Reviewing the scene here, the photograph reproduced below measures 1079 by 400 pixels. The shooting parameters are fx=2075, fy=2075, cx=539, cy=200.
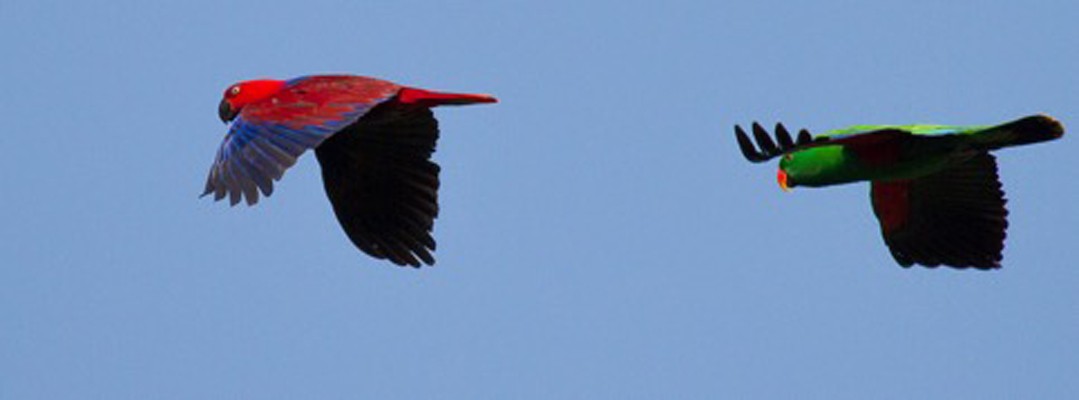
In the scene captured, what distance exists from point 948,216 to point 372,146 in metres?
4.83

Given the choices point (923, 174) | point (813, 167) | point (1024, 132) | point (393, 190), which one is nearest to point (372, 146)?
point (393, 190)

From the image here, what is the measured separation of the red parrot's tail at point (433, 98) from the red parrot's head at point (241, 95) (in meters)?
1.19

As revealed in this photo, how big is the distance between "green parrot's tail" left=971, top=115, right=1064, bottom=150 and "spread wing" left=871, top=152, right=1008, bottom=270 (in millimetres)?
2385

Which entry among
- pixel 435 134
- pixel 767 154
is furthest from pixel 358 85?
pixel 767 154

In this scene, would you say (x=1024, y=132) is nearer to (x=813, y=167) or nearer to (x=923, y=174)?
(x=923, y=174)

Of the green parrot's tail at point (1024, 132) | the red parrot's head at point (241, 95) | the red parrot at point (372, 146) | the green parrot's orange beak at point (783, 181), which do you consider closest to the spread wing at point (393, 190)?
the red parrot at point (372, 146)

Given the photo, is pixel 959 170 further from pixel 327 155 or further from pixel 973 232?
pixel 327 155

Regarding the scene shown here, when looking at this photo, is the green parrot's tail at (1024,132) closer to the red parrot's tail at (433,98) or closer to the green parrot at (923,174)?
the green parrot at (923,174)

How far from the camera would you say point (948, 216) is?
1733 centimetres

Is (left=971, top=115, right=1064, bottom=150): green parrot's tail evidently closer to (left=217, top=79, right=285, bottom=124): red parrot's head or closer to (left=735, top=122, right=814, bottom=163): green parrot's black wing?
(left=735, top=122, right=814, bottom=163): green parrot's black wing

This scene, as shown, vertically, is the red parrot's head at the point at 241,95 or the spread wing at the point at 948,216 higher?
the red parrot's head at the point at 241,95

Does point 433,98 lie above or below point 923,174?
above

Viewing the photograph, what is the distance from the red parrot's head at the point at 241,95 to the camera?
16484 millimetres

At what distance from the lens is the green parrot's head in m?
15.3
